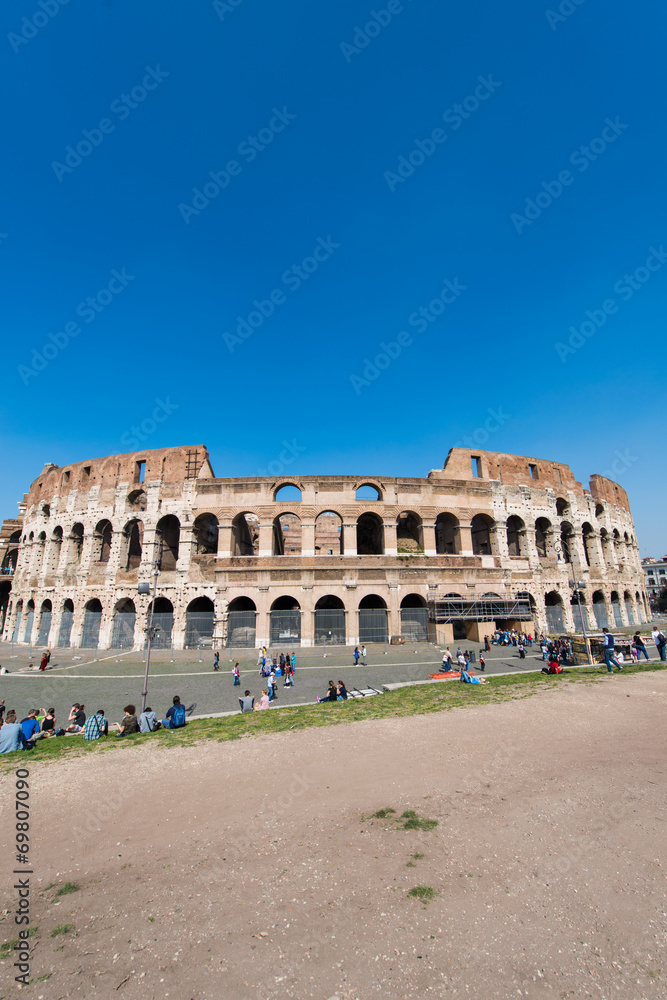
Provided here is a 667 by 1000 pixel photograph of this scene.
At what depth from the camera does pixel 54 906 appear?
5055mm

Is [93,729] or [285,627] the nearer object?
[93,729]

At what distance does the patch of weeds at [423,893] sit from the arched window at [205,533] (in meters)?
26.6

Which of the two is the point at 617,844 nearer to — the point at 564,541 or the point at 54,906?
the point at 54,906

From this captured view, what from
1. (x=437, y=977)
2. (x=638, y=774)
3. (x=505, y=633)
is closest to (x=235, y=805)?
(x=437, y=977)

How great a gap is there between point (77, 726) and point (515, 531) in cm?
3120

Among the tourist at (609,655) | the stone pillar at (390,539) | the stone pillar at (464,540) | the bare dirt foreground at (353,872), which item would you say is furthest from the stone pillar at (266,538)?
the bare dirt foreground at (353,872)

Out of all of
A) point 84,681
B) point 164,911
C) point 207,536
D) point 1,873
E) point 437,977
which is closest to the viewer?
point 437,977

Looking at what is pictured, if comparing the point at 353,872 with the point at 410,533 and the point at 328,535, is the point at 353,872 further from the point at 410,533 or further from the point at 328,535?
the point at 328,535

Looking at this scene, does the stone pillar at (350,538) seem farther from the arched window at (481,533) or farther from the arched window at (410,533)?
the arched window at (481,533)

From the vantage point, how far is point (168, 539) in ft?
111

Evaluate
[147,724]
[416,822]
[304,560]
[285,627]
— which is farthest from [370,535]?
[416,822]

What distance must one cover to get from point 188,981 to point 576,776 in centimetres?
701

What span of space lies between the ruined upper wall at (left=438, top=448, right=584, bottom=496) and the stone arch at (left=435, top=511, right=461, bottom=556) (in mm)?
3468

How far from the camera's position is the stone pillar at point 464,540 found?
3061 cm
